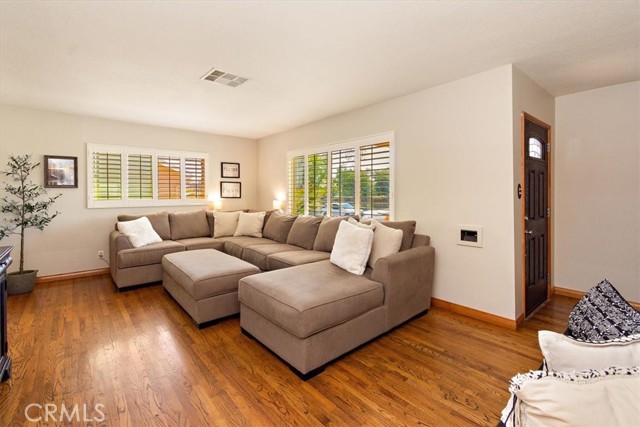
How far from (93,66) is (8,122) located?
241cm

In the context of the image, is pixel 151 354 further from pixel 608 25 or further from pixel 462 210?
pixel 608 25

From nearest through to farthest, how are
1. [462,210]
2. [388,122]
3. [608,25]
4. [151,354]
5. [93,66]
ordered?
[608,25] → [151,354] → [93,66] → [462,210] → [388,122]

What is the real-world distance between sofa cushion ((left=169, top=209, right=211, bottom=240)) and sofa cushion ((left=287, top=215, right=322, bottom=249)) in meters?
1.70

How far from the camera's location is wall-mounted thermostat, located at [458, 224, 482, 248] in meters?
2.97

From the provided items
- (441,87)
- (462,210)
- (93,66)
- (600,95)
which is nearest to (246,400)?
(462,210)

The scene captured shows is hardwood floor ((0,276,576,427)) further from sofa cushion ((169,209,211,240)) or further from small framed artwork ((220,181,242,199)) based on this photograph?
small framed artwork ((220,181,242,199))

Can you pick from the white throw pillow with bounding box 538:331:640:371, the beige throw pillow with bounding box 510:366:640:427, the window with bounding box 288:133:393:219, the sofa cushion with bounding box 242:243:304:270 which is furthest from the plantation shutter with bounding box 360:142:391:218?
the beige throw pillow with bounding box 510:366:640:427

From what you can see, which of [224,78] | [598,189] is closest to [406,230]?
[598,189]

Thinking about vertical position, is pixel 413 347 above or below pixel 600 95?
below

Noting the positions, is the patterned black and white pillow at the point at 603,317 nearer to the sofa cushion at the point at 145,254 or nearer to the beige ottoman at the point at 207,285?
the beige ottoman at the point at 207,285

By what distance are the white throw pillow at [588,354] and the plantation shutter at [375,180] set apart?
2.99 meters

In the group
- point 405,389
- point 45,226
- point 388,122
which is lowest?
point 405,389

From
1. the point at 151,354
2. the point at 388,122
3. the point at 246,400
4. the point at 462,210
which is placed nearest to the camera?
the point at 246,400

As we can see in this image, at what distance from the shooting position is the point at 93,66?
2.71m
